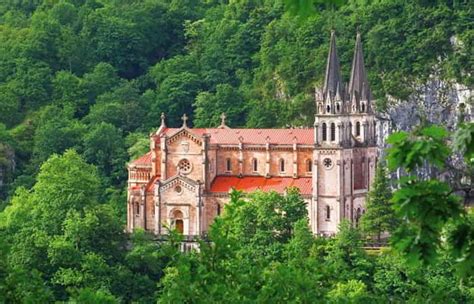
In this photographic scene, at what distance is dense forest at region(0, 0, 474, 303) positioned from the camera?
5466cm

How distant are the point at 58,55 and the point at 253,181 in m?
47.5

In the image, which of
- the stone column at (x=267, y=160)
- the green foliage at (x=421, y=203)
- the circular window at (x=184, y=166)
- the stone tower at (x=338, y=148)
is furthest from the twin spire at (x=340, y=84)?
the green foliage at (x=421, y=203)

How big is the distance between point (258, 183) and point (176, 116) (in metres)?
32.0

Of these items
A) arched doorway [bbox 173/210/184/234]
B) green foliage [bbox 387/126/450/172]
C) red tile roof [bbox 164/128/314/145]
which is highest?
red tile roof [bbox 164/128/314/145]

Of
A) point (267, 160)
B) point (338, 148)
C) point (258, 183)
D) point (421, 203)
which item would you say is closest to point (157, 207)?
point (258, 183)

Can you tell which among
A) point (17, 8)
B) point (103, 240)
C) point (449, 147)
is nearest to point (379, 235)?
point (103, 240)

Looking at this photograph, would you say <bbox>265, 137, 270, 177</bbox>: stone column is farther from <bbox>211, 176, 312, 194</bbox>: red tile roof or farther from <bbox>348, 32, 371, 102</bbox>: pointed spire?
<bbox>348, 32, 371, 102</bbox>: pointed spire

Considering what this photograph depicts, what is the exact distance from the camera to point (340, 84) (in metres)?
84.2

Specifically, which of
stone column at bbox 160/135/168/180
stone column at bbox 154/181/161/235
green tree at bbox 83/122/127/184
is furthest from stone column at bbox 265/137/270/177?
green tree at bbox 83/122/127/184

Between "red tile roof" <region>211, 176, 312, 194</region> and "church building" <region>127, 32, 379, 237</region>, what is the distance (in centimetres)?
5

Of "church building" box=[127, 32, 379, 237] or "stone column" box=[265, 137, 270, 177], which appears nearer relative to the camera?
"church building" box=[127, 32, 379, 237]

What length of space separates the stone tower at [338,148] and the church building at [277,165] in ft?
0.16

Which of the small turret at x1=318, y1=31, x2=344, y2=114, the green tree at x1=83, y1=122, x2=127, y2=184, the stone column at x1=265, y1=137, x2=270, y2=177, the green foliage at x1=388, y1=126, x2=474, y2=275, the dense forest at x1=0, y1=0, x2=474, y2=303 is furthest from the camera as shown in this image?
the green tree at x1=83, y1=122, x2=127, y2=184

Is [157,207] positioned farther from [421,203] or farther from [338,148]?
[421,203]
